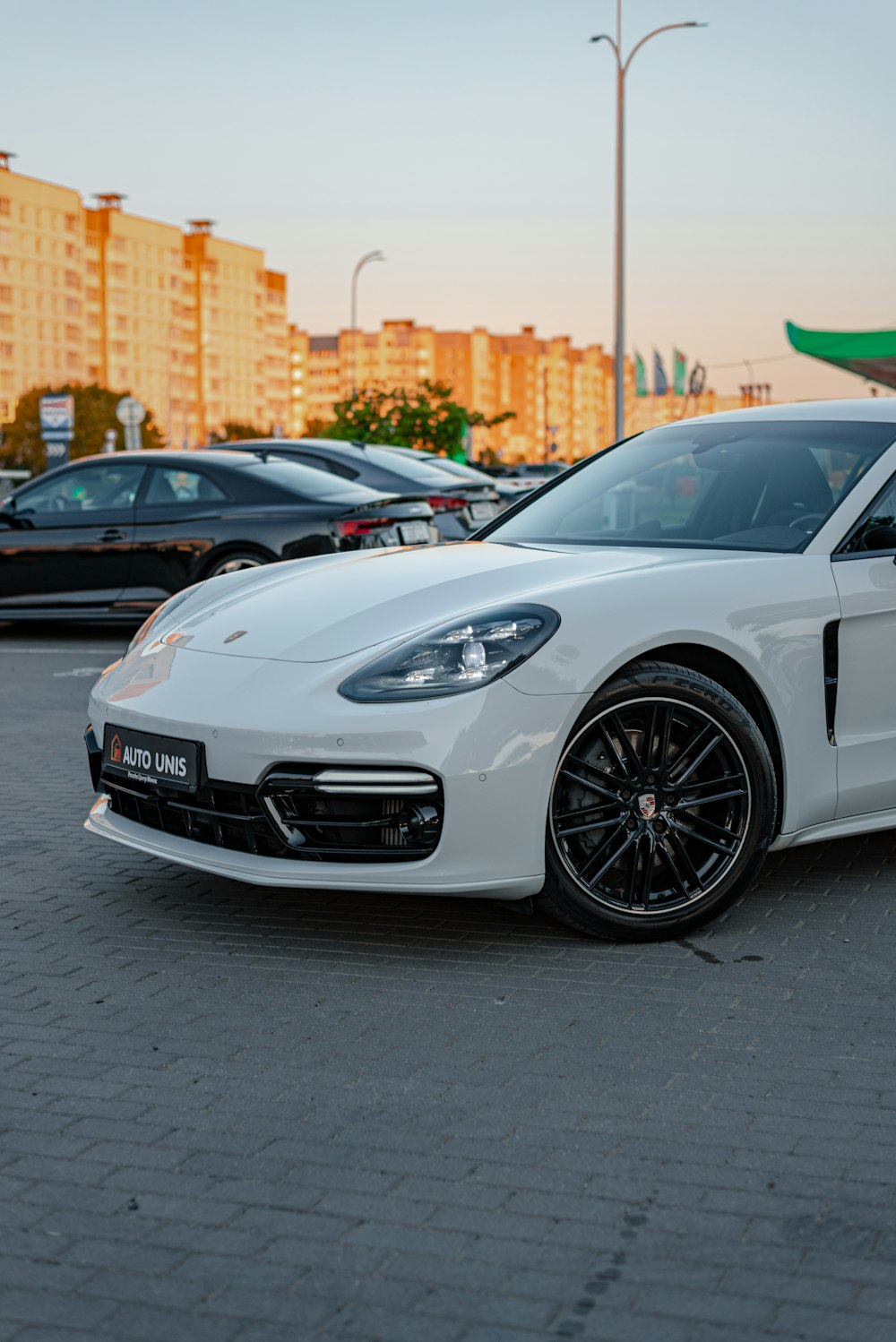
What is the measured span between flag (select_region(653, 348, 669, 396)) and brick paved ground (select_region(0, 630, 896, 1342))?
69.1m

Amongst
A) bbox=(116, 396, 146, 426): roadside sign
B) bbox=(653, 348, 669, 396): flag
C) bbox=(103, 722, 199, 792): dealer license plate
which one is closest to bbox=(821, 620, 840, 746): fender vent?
bbox=(103, 722, 199, 792): dealer license plate

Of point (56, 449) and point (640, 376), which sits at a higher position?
point (640, 376)

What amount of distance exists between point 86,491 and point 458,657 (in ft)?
29.2

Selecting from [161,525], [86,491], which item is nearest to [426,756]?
[161,525]

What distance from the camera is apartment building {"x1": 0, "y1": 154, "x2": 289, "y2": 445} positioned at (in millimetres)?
135750

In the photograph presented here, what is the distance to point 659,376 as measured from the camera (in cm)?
7262

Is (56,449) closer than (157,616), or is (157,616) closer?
(157,616)

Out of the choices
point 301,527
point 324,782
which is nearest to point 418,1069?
point 324,782

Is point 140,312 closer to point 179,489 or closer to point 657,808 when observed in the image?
point 179,489

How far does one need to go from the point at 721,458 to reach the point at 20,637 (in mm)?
9132

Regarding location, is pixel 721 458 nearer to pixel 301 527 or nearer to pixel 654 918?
pixel 654 918

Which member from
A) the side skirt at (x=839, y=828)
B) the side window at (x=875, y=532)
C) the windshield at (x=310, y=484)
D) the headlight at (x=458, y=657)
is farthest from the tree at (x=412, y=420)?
the headlight at (x=458, y=657)

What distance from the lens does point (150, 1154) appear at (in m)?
3.06

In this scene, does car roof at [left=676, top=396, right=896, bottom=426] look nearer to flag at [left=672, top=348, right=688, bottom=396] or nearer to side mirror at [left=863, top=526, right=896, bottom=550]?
side mirror at [left=863, top=526, right=896, bottom=550]
